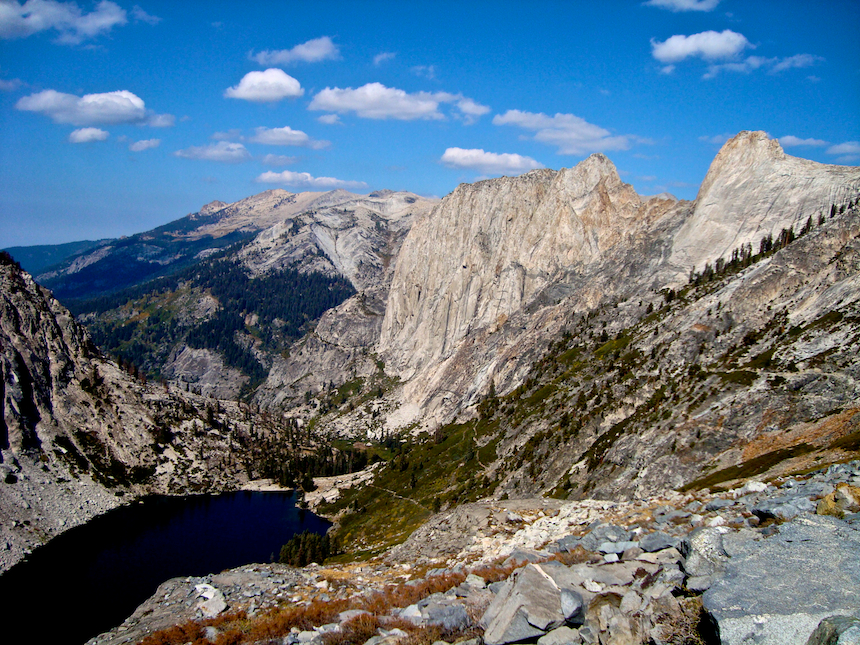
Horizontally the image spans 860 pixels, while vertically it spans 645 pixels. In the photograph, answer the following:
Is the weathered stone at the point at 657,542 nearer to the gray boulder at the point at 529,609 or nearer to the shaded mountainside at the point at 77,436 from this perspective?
the gray boulder at the point at 529,609

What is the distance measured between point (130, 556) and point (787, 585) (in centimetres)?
12496

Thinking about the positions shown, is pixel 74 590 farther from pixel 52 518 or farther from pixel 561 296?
pixel 561 296

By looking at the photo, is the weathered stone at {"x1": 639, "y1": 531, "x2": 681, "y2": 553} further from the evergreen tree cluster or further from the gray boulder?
the evergreen tree cluster

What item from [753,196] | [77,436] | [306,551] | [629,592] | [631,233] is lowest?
[306,551]

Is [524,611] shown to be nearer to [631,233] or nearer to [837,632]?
[837,632]

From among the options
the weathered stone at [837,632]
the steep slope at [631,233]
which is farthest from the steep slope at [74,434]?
the weathered stone at [837,632]

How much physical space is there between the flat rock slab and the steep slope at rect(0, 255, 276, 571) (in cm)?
12718

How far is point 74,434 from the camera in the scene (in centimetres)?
13875

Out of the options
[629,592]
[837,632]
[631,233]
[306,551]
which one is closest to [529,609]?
[629,592]

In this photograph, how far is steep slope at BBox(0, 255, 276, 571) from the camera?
114812mm

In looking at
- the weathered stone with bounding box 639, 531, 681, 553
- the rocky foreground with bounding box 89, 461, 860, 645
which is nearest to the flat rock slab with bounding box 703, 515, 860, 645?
the rocky foreground with bounding box 89, 461, 860, 645

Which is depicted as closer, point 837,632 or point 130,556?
point 837,632

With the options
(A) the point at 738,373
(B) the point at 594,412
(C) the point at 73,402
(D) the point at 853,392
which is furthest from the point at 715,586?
(C) the point at 73,402

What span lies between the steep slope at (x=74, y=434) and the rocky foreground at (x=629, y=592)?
104820mm
